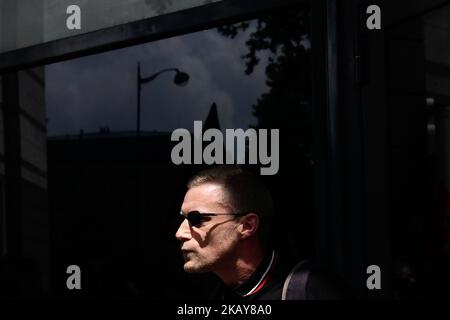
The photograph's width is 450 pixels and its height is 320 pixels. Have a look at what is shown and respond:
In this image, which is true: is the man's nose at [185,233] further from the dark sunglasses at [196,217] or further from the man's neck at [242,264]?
the man's neck at [242,264]

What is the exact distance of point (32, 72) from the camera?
218 inches

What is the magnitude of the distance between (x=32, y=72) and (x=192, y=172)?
150 centimetres

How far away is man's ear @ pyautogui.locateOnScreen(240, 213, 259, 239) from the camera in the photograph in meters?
3.31

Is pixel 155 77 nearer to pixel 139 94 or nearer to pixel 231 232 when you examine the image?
pixel 139 94

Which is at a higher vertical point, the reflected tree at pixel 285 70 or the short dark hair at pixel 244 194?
the reflected tree at pixel 285 70

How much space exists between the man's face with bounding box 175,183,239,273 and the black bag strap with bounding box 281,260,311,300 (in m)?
0.39

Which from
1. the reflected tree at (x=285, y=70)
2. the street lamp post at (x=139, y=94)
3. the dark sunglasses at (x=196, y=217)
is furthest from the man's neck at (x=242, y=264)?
the street lamp post at (x=139, y=94)

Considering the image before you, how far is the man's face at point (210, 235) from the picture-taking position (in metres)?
3.34

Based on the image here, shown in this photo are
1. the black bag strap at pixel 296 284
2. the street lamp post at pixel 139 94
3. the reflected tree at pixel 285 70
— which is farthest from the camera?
the street lamp post at pixel 139 94

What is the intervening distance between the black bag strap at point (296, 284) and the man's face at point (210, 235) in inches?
15.4

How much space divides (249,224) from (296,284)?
1.32 feet

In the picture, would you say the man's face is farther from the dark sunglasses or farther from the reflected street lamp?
the reflected street lamp

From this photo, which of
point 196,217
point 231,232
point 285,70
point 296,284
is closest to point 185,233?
point 196,217
